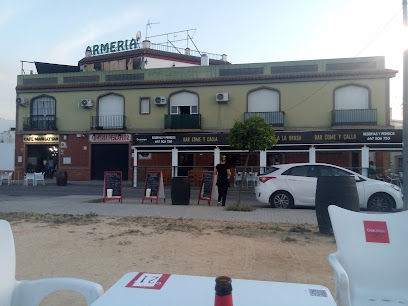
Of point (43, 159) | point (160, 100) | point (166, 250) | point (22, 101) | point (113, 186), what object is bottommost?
point (166, 250)

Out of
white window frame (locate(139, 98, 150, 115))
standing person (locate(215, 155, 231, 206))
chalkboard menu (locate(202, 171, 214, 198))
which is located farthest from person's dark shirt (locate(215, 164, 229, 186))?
white window frame (locate(139, 98, 150, 115))

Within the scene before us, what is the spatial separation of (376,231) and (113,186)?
1114cm

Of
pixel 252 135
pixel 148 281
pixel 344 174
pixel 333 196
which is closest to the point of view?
pixel 148 281

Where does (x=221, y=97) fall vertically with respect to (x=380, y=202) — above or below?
above

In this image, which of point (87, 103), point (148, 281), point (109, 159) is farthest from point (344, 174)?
point (87, 103)

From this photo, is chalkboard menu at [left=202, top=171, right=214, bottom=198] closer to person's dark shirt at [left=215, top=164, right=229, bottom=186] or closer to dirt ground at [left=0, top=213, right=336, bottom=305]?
person's dark shirt at [left=215, top=164, right=229, bottom=186]

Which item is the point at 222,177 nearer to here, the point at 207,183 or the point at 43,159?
the point at 207,183

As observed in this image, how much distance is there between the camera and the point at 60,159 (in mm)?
28484

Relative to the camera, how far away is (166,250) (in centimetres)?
598

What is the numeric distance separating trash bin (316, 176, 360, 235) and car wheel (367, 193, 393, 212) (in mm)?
4327

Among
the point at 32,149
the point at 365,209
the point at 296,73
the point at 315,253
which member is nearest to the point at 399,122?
the point at 296,73

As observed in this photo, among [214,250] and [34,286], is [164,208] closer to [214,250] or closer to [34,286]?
[214,250]

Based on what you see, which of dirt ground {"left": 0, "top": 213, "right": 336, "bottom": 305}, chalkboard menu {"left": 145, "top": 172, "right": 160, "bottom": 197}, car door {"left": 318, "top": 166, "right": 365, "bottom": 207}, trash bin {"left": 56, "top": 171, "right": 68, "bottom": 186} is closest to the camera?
dirt ground {"left": 0, "top": 213, "right": 336, "bottom": 305}

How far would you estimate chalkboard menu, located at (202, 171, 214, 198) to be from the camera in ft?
42.9
